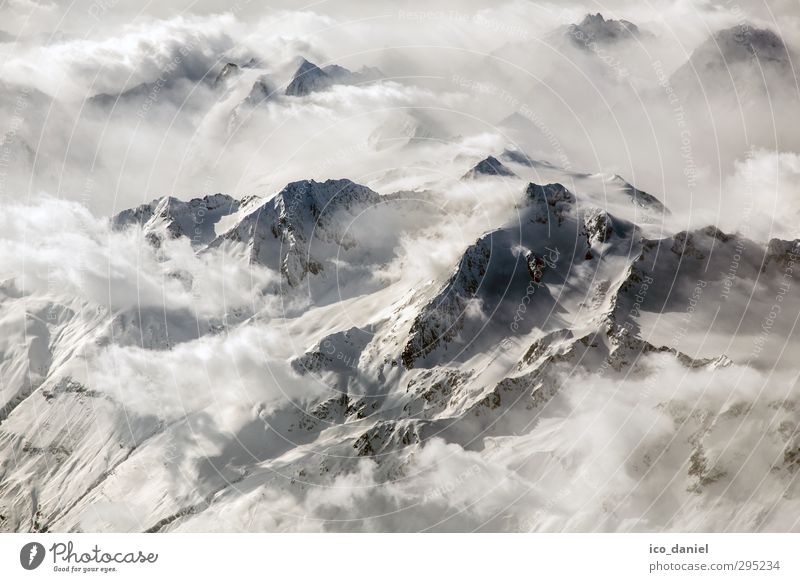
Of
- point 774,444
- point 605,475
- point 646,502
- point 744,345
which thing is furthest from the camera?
point 744,345

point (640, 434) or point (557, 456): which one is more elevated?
point (640, 434)

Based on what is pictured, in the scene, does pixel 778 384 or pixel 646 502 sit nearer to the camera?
pixel 778 384
